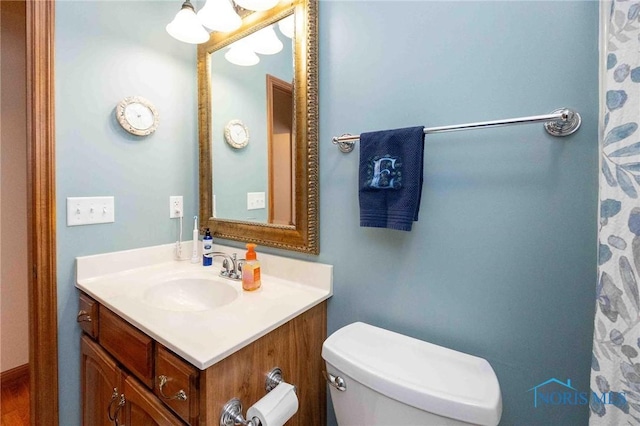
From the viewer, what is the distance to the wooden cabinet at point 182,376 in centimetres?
70

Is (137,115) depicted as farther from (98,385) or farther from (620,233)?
(620,233)

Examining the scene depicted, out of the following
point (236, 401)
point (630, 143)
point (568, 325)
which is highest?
point (630, 143)

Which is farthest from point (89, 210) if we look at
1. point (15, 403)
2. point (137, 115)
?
point (15, 403)

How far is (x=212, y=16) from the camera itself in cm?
121

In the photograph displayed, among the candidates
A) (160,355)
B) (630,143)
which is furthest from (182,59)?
(630,143)

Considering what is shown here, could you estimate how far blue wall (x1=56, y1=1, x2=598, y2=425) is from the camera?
727 millimetres

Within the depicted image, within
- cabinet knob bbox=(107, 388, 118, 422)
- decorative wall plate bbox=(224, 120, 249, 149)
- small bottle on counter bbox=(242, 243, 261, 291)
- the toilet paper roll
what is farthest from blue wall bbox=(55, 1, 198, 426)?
the toilet paper roll

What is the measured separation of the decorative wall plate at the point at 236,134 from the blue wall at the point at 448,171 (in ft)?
1.38

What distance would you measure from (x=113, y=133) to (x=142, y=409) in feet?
3.63

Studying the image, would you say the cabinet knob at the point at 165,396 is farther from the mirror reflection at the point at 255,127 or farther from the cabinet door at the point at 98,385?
the mirror reflection at the point at 255,127

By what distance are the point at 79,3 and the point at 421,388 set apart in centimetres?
184

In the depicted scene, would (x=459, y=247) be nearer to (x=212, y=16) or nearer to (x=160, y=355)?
(x=160, y=355)

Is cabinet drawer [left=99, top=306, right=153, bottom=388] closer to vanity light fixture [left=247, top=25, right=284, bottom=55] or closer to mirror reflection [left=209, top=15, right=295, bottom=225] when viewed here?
mirror reflection [left=209, top=15, right=295, bottom=225]

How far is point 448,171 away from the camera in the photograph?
2.90ft
